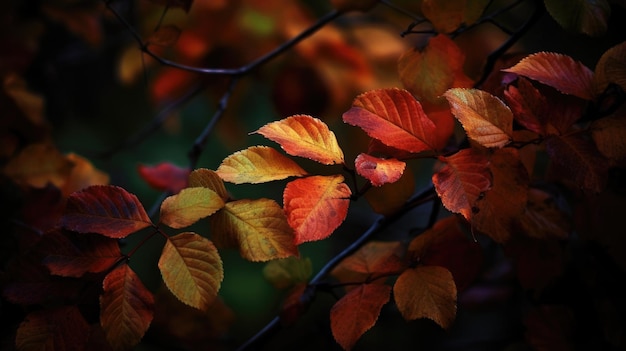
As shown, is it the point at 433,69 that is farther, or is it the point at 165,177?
the point at 165,177

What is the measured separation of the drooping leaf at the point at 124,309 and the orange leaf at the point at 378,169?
0.21 m

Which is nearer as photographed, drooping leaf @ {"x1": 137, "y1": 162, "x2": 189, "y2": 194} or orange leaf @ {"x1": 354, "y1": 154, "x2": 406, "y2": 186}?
orange leaf @ {"x1": 354, "y1": 154, "x2": 406, "y2": 186}

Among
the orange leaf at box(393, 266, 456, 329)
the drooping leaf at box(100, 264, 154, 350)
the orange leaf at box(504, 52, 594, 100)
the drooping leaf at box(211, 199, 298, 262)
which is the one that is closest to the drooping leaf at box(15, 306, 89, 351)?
the drooping leaf at box(100, 264, 154, 350)

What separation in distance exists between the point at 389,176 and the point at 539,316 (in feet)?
1.05

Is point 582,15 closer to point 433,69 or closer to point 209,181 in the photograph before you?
point 433,69

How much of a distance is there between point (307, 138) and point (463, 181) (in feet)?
0.42

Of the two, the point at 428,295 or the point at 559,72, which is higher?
the point at 559,72

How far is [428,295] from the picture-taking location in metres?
0.45

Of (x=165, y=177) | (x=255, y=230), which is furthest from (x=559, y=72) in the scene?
(x=165, y=177)

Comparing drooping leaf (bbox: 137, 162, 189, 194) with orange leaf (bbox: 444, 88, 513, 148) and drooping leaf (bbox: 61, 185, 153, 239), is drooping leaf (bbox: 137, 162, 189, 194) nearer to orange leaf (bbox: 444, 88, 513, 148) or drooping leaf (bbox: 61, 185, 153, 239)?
drooping leaf (bbox: 61, 185, 153, 239)

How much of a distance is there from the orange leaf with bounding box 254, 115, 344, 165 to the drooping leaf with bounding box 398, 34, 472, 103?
0.40 feet

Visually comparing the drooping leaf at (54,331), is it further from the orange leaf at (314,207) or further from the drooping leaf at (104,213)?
the orange leaf at (314,207)

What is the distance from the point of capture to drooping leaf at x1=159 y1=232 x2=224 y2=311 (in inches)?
17.0

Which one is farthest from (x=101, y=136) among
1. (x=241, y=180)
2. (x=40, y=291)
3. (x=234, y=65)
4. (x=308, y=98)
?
Result: (x=241, y=180)
